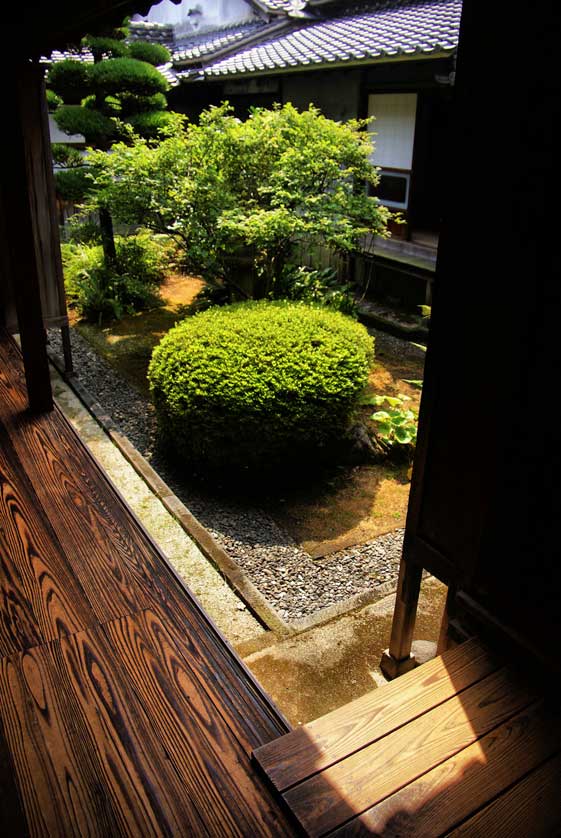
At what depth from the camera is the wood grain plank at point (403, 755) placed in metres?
1.73

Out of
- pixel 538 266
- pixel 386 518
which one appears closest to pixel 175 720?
pixel 538 266

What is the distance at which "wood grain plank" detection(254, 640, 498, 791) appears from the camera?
1.86 metres

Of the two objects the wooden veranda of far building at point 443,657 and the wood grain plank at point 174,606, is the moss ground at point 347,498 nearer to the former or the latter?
the wood grain plank at point 174,606

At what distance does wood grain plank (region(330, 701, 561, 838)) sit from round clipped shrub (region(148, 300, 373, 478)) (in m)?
3.43

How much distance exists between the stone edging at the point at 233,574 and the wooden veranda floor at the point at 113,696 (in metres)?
1.14

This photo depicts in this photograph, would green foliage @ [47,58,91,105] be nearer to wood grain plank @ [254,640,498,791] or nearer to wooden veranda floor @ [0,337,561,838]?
wooden veranda floor @ [0,337,561,838]

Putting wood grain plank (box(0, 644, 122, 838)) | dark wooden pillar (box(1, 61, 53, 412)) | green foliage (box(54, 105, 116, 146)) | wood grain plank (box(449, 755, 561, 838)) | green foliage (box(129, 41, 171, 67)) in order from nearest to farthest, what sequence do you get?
wood grain plank (box(449, 755, 561, 838)), wood grain plank (box(0, 644, 122, 838)), dark wooden pillar (box(1, 61, 53, 412)), green foliage (box(54, 105, 116, 146)), green foliage (box(129, 41, 171, 67))

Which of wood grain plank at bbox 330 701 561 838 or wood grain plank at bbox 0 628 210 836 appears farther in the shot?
wood grain plank at bbox 0 628 210 836

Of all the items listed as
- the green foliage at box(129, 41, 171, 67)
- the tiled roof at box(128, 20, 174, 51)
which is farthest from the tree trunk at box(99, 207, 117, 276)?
the tiled roof at box(128, 20, 174, 51)

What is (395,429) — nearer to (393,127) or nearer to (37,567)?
(37,567)

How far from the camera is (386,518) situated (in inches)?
206

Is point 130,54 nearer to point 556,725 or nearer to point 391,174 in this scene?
point 391,174

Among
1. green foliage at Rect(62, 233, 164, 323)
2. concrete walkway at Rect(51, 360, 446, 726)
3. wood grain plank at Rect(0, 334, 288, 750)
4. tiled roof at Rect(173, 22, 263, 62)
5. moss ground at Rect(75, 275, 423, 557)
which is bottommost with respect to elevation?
moss ground at Rect(75, 275, 423, 557)

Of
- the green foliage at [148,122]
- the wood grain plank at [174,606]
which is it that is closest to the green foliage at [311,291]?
the green foliage at [148,122]
